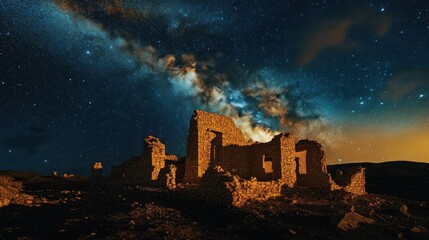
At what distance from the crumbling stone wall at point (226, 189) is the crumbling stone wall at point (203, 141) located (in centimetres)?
527

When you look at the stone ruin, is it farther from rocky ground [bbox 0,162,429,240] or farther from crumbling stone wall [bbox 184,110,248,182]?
rocky ground [bbox 0,162,429,240]

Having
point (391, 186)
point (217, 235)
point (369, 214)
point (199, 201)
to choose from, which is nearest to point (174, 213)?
point (199, 201)

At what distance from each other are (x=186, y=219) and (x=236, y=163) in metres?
10.1

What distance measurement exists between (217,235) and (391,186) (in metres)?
36.2

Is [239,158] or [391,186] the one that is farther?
[391,186]

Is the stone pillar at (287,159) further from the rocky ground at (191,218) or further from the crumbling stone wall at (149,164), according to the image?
the crumbling stone wall at (149,164)

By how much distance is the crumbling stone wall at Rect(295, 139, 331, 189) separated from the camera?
2198cm

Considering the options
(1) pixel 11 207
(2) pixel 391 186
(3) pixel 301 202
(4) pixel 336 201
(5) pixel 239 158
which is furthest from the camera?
(2) pixel 391 186

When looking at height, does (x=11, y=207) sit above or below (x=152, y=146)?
below

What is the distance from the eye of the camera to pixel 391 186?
1533 inches

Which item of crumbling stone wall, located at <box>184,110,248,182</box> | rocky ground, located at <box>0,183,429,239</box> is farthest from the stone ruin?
rocky ground, located at <box>0,183,429,239</box>

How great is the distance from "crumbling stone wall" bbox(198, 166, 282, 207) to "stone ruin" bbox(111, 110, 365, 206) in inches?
1.9

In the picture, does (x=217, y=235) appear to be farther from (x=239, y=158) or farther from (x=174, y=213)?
(x=239, y=158)

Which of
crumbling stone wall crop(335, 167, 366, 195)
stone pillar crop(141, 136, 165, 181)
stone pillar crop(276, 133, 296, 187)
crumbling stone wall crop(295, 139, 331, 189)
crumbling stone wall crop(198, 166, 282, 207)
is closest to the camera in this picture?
crumbling stone wall crop(198, 166, 282, 207)
